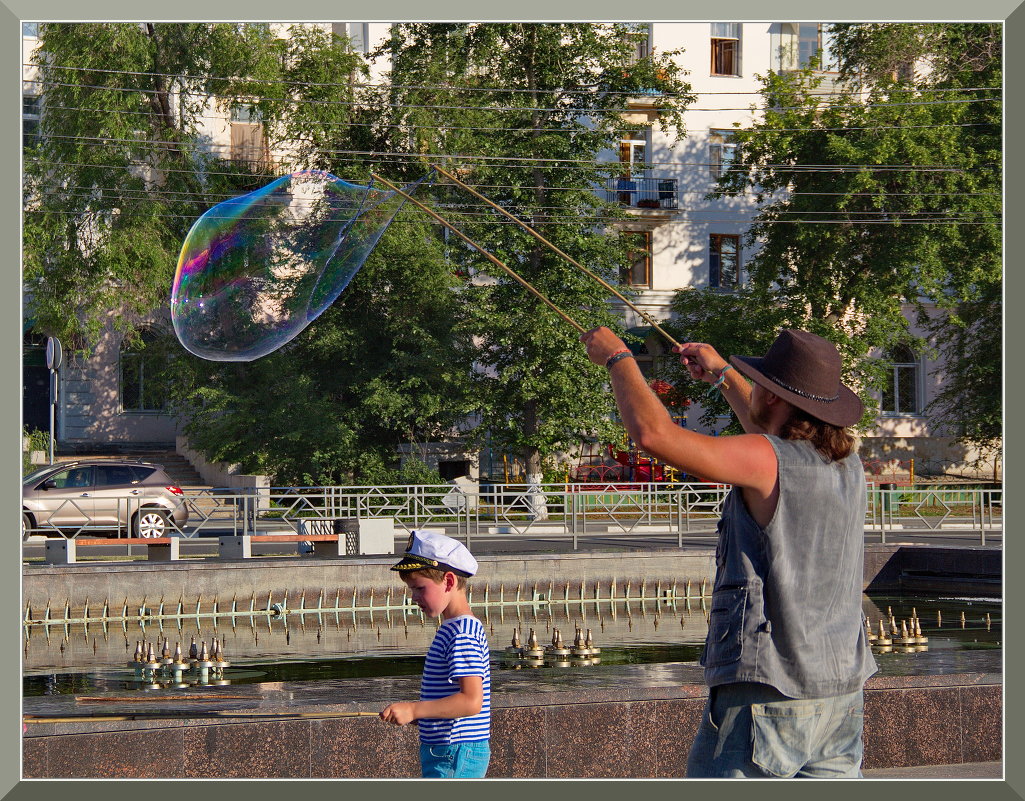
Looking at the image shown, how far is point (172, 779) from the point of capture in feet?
19.3

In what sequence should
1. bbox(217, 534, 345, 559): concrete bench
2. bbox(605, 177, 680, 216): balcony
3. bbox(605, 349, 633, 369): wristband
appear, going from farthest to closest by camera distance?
1. bbox(605, 177, 680, 216): balcony
2. bbox(217, 534, 345, 559): concrete bench
3. bbox(605, 349, 633, 369): wristband

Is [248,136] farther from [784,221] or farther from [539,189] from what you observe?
[784,221]

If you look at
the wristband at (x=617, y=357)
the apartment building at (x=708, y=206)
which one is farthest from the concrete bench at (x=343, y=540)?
the apartment building at (x=708, y=206)

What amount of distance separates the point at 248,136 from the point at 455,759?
109 feet

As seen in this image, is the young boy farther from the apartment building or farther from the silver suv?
the apartment building

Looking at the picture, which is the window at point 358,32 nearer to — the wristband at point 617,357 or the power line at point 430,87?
the power line at point 430,87

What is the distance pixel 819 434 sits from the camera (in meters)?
3.81

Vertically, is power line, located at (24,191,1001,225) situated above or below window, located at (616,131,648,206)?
below

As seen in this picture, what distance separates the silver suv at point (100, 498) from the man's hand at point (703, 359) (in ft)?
61.4

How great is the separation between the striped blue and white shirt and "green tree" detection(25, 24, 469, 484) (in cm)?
2535

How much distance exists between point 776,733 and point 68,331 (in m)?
29.3

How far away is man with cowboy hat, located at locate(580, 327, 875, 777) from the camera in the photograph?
12.0 ft

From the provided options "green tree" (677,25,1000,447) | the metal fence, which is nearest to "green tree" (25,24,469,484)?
the metal fence
